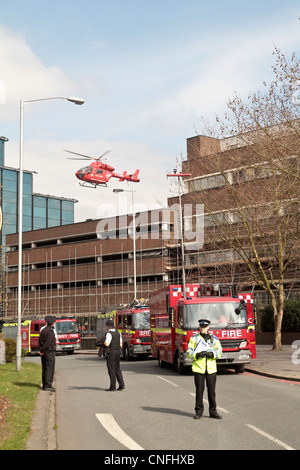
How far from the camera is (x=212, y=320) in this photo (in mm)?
18859

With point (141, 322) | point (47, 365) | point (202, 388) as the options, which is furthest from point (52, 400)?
point (141, 322)

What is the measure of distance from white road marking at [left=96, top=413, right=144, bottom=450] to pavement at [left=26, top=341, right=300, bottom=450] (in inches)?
33.9

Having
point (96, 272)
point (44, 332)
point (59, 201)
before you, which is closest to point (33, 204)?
point (59, 201)

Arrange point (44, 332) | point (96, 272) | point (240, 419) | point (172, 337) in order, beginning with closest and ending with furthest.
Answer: point (240, 419) → point (44, 332) → point (172, 337) → point (96, 272)

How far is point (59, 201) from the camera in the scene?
9506 cm

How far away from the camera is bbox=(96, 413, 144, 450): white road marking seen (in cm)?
810

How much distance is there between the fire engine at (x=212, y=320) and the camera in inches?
730

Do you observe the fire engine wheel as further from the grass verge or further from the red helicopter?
the red helicopter

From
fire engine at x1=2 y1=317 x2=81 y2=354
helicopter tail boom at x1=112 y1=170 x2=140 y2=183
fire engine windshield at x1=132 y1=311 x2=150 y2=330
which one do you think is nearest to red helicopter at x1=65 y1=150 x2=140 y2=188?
helicopter tail boom at x1=112 y1=170 x2=140 y2=183

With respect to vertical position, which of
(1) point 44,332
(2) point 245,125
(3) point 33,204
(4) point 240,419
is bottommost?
(4) point 240,419

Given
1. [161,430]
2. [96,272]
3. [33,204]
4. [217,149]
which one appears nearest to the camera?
[161,430]

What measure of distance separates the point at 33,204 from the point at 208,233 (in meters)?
63.6

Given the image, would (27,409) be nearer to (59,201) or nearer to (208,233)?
(208,233)

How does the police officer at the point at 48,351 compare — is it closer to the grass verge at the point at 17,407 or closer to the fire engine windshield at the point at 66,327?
the grass verge at the point at 17,407
